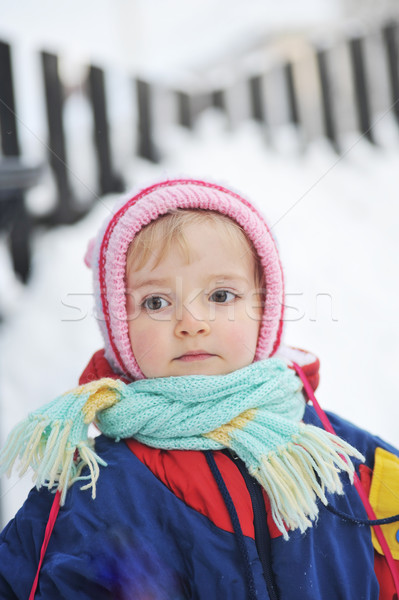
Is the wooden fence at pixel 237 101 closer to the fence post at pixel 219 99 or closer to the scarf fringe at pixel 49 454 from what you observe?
the fence post at pixel 219 99

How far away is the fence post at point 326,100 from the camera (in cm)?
284

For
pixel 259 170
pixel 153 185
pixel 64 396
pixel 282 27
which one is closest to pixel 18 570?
pixel 64 396

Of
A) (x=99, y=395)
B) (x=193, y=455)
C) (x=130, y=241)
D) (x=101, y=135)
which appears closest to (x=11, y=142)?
(x=101, y=135)

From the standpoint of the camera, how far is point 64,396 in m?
0.78

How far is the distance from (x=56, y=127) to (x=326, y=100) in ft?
4.57

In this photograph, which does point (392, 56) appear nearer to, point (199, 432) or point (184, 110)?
point (184, 110)

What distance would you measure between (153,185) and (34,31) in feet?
6.76

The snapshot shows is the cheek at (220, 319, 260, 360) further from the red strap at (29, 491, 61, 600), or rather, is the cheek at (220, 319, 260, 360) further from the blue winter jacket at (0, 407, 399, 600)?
the red strap at (29, 491, 61, 600)

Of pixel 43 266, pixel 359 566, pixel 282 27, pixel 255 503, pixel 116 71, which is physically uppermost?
pixel 282 27

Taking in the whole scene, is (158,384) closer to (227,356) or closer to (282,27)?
(227,356)

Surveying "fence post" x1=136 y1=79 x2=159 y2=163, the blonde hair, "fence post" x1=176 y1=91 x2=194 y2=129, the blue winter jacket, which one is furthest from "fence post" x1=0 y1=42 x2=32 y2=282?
"fence post" x1=176 y1=91 x2=194 y2=129

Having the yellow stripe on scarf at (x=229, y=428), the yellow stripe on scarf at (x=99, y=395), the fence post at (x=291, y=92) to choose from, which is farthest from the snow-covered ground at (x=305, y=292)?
the fence post at (x=291, y=92)

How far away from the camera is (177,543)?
714 mm

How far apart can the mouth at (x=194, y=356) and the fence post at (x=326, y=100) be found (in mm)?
2278
